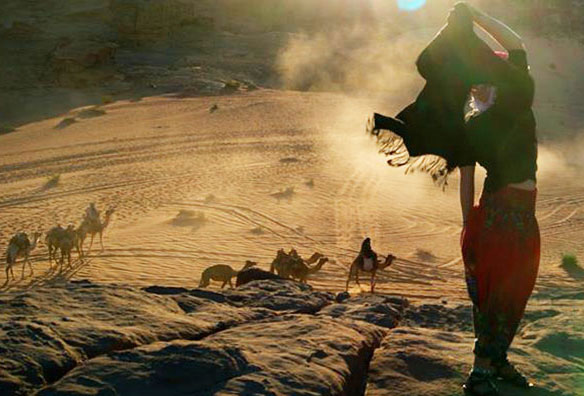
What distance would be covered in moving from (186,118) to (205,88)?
27.4ft

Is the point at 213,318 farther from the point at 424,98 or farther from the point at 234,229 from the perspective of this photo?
the point at 234,229

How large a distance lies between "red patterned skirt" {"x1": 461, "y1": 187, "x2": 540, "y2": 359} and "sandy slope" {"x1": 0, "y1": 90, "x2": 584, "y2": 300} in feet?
28.7

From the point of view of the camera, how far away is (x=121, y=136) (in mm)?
32594

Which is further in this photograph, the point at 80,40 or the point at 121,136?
the point at 80,40

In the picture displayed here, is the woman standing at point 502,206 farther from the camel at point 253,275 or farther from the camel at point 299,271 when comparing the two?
the camel at point 299,271

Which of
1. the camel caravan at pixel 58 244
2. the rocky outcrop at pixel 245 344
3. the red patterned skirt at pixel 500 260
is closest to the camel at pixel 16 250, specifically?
the camel caravan at pixel 58 244

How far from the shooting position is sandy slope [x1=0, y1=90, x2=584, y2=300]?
16.0 metres

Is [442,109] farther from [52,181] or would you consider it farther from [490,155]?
[52,181]

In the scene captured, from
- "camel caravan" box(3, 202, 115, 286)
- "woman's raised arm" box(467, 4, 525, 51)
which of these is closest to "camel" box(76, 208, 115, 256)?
"camel caravan" box(3, 202, 115, 286)

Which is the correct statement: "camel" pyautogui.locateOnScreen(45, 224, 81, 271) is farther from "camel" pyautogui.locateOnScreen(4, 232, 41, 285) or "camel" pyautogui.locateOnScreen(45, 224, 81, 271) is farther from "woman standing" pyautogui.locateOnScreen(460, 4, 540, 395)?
"woman standing" pyautogui.locateOnScreen(460, 4, 540, 395)

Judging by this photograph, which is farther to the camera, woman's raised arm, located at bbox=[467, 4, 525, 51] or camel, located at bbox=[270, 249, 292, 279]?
camel, located at bbox=[270, 249, 292, 279]

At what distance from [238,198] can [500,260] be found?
17.1 meters

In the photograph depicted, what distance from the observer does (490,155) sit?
16.2ft

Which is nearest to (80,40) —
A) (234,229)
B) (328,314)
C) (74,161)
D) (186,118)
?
(186,118)
